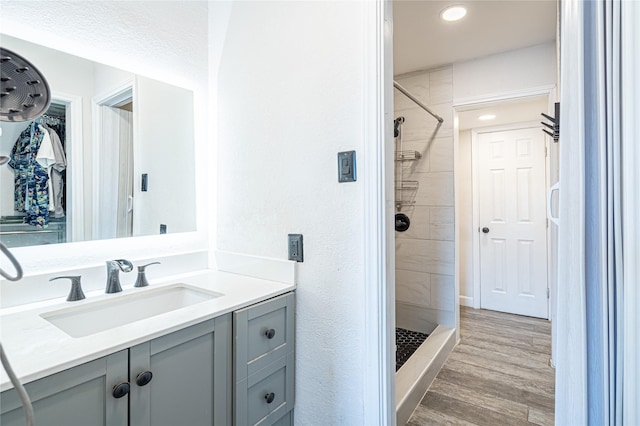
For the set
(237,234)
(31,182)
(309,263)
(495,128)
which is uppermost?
(495,128)

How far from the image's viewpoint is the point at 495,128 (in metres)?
3.59

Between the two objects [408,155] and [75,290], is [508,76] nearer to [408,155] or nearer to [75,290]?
[408,155]

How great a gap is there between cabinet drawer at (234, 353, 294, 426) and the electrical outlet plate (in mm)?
424

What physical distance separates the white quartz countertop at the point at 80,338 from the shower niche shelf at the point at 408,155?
6.43 ft

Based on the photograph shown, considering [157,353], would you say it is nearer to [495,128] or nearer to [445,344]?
[445,344]

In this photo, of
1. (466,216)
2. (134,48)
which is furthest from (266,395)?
(466,216)

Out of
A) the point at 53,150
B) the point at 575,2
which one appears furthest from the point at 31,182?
the point at 575,2

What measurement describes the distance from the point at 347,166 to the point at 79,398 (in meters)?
1.09

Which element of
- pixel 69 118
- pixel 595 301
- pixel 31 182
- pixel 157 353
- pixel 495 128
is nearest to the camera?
pixel 595 301

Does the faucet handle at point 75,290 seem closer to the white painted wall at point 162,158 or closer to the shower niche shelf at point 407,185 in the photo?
the white painted wall at point 162,158

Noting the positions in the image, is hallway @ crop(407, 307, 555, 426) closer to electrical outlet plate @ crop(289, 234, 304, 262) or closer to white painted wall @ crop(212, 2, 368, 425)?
white painted wall @ crop(212, 2, 368, 425)

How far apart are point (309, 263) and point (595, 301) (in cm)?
97

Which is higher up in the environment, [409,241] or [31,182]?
[31,182]

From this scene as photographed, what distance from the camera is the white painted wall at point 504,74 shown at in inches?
96.5
